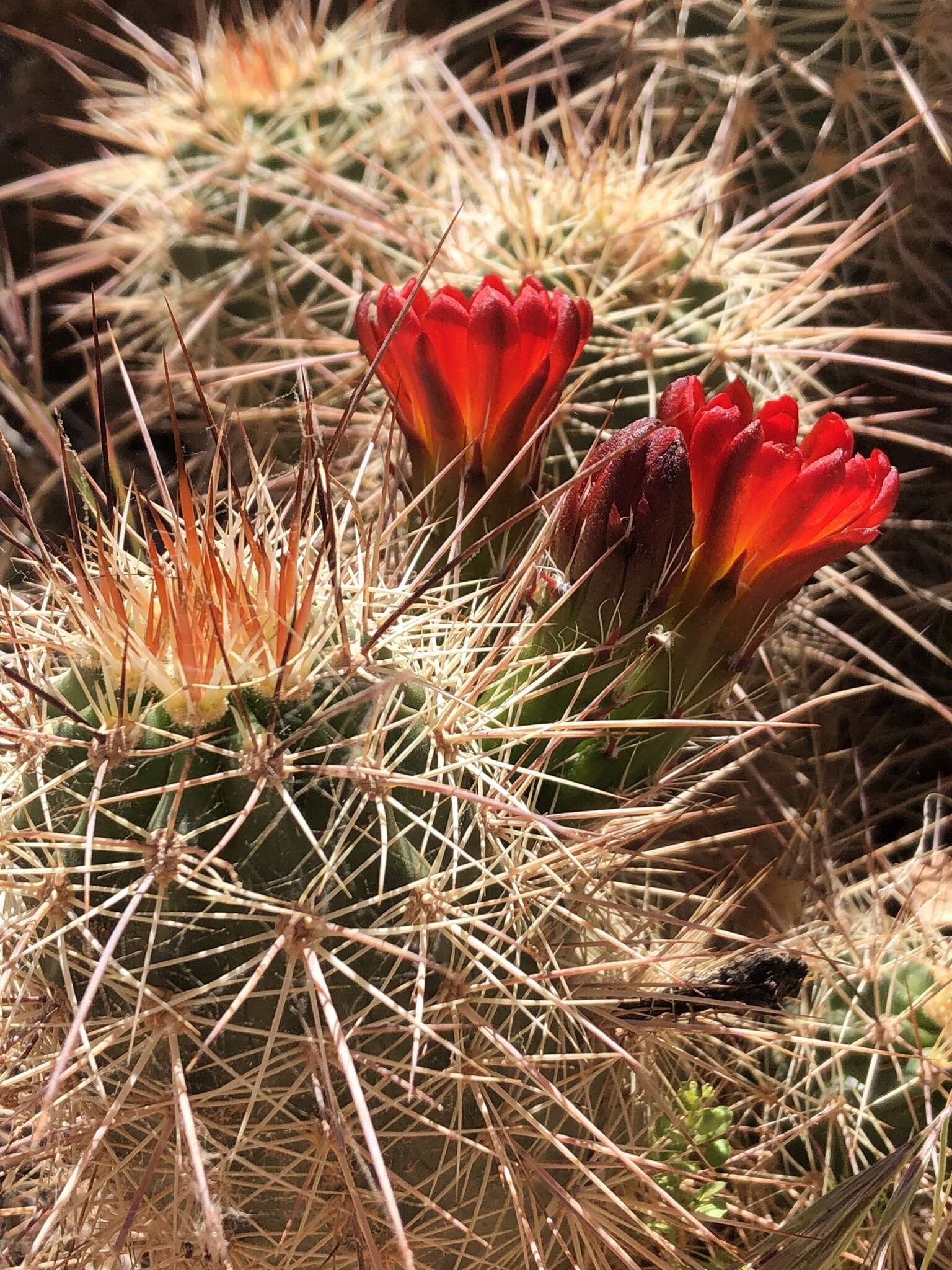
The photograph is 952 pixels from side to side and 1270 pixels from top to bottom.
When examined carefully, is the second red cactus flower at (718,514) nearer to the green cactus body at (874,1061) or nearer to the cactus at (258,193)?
the green cactus body at (874,1061)

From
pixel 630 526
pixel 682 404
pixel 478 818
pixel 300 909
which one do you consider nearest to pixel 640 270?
pixel 682 404

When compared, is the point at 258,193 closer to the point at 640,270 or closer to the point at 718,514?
the point at 640,270

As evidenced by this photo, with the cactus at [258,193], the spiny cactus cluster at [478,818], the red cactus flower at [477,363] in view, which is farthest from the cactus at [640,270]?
the red cactus flower at [477,363]

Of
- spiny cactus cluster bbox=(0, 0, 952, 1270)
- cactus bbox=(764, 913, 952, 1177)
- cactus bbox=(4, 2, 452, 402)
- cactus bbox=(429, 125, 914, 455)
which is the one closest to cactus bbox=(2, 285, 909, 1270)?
spiny cactus cluster bbox=(0, 0, 952, 1270)

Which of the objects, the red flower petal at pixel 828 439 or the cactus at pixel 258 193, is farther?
the cactus at pixel 258 193

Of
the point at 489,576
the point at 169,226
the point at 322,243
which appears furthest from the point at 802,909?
the point at 169,226

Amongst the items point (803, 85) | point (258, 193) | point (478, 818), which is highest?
point (803, 85)
